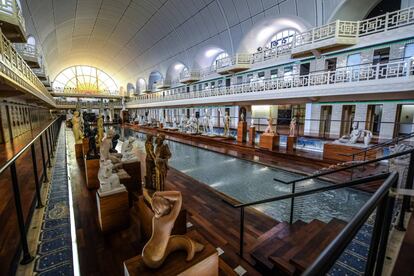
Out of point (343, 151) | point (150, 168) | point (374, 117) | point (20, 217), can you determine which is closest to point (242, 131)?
point (343, 151)

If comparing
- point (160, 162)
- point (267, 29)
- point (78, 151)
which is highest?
point (267, 29)

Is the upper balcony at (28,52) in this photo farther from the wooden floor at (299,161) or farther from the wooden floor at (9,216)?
the wooden floor at (299,161)

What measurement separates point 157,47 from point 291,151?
20.8 metres

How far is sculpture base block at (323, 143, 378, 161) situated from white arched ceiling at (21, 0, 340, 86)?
6988 mm

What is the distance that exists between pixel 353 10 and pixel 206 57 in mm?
12217

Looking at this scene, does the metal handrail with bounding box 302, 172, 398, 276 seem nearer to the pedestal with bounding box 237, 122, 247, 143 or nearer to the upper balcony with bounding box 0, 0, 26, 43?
the pedestal with bounding box 237, 122, 247, 143

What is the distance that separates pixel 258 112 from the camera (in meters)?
16.0

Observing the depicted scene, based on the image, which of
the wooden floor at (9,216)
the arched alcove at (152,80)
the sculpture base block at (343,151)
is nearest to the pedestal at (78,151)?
the wooden floor at (9,216)

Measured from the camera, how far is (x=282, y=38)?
12.8m

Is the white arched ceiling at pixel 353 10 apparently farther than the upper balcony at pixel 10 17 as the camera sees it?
Yes

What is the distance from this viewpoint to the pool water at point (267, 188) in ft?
10.8

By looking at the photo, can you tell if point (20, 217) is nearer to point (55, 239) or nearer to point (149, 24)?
point (55, 239)

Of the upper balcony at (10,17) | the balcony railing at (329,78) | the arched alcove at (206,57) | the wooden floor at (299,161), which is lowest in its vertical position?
the wooden floor at (299,161)

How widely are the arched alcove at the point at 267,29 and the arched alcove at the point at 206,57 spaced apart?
4851mm
